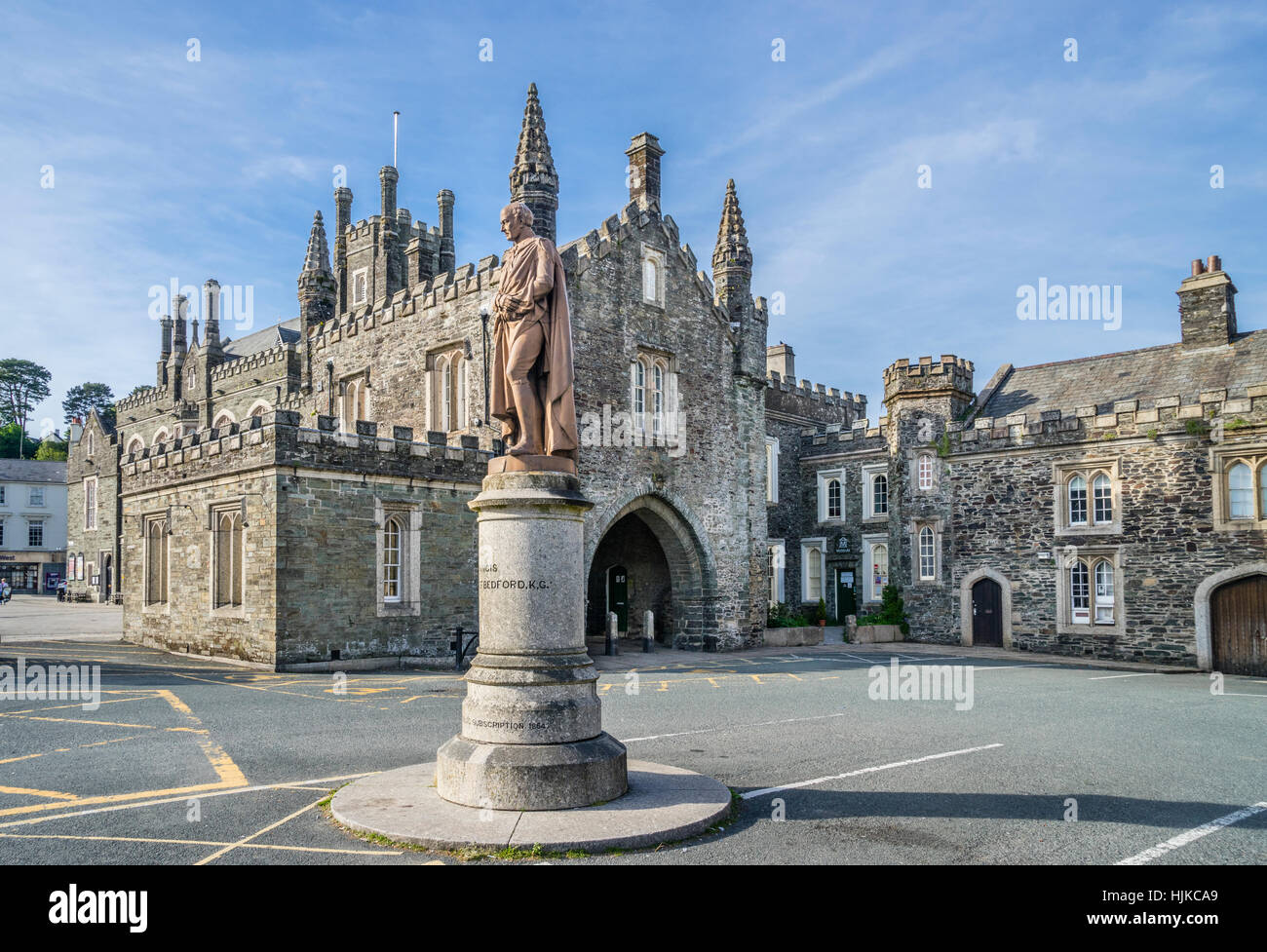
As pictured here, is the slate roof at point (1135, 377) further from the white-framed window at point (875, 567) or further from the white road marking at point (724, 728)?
the white road marking at point (724, 728)

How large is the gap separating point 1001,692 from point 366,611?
12556 millimetres

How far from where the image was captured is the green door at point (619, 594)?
2844cm

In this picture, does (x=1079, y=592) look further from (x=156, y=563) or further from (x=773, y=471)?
(x=156, y=563)

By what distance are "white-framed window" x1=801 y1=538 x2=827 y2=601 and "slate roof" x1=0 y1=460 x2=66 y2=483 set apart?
176ft

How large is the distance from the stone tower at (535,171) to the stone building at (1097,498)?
14302 millimetres

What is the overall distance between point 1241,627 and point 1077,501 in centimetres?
527

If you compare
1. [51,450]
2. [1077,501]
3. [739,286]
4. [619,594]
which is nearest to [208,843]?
[619,594]

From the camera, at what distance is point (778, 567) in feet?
123

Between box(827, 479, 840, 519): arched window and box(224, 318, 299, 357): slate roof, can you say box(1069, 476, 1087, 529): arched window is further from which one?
box(224, 318, 299, 357): slate roof

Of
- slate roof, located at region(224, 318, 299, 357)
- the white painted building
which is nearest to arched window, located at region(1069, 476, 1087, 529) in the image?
slate roof, located at region(224, 318, 299, 357)

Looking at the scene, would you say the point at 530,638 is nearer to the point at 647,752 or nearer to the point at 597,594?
the point at 647,752

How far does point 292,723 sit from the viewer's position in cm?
1143

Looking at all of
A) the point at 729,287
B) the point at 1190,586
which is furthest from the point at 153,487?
the point at 1190,586

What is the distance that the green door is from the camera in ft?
93.3
